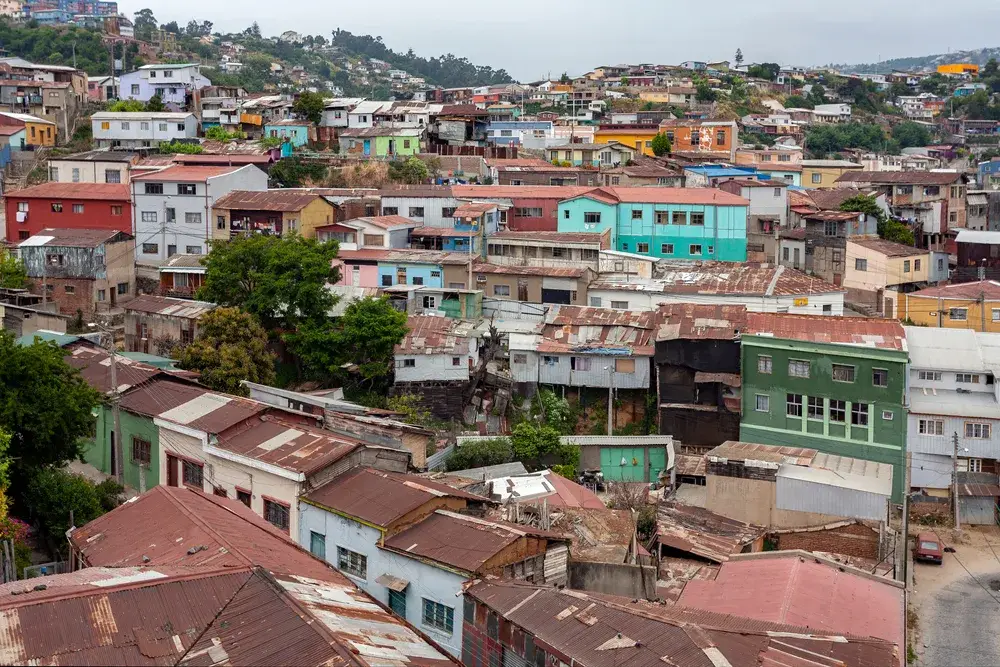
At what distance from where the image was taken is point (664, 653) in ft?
38.8

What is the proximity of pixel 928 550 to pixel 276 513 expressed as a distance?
12.7 meters

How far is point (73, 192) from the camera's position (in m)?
36.5

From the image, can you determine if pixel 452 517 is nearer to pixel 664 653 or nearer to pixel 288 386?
pixel 664 653

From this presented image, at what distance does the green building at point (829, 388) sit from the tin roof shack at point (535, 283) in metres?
7.03

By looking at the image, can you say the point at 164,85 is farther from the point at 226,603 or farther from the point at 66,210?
the point at 226,603

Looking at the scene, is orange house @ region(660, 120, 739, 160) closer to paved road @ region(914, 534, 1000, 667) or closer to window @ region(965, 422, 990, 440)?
window @ region(965, 422, 990, 440)

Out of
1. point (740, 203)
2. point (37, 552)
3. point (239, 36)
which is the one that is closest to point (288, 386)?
point (37, 552)

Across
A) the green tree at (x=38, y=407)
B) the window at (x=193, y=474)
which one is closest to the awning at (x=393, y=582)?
the window at (x=193, y=474)

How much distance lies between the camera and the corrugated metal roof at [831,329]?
25016 mm

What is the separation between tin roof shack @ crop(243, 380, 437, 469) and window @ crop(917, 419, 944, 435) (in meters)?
11.0

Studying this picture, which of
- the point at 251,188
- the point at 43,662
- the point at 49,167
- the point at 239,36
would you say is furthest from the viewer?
the point at 239,36

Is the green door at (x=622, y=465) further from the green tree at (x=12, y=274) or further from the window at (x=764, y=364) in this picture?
the green tree at (x=12, y=274)

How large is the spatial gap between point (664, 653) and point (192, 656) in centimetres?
487

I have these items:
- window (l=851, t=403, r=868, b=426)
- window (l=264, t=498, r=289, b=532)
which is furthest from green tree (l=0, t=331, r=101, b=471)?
window (l=851, t=403, r=868, b=426)
